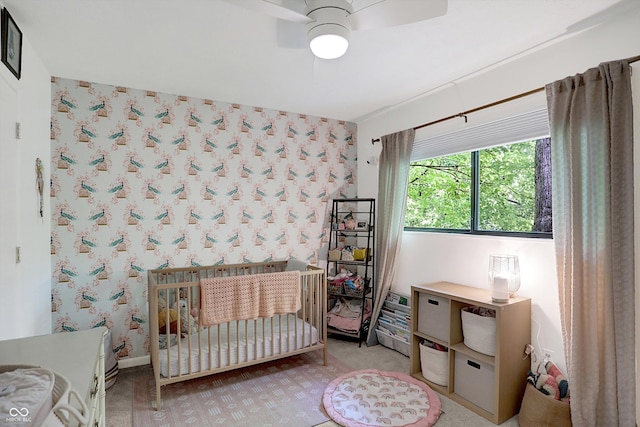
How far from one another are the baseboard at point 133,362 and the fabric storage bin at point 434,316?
238cm

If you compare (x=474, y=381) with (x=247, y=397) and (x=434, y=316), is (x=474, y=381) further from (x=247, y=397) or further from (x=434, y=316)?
(x=247, y=397)

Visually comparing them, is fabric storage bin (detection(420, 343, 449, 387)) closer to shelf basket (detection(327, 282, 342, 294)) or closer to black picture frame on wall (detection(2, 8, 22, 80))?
shelf basket (detection(327, 282, 342, 294))

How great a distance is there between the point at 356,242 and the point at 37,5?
3.34 m

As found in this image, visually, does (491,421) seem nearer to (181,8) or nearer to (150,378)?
(150,378)

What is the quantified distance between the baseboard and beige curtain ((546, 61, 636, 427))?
10.4 ft

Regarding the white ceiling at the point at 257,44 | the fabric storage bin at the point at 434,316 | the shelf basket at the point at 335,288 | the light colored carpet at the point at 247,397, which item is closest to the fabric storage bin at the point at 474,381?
the fabric storage bin at the point at 434,316

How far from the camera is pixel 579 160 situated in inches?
77.9

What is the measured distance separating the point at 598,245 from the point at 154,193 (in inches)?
128

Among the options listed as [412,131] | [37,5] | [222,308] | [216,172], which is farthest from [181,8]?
[412,131]

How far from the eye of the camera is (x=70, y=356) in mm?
1168

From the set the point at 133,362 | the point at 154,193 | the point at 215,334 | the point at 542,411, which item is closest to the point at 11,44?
the point at 154,193

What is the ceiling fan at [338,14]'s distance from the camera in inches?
56.8

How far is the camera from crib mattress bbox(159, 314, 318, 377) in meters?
2.46

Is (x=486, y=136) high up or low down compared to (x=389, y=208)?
up
